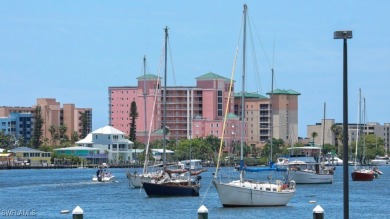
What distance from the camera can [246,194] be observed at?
75250 mm

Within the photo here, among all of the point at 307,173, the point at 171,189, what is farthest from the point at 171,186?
the point at 307,173

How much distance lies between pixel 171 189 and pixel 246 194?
685 inches

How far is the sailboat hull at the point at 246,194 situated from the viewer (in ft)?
247

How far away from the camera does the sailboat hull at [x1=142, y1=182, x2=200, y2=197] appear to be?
91688mm

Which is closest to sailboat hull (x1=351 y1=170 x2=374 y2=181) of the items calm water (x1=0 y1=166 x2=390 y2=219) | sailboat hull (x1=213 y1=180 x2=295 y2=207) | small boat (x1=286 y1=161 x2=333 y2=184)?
small boat (x1=286 y1=161 x2=333 y2=184)

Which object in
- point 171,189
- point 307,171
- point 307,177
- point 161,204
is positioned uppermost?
point 307,171

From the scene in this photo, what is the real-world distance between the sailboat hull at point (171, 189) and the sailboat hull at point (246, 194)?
1490cm

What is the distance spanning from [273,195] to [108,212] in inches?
475

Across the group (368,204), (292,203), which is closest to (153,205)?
(292,203)

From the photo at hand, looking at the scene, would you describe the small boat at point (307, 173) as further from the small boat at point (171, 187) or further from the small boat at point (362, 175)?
the small boat at point (171, 187)

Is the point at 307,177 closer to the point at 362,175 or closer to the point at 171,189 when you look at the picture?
the point at 362,175

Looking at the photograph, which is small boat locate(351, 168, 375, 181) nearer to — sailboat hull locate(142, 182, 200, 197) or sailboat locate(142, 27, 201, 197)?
sailboat locate(142, 27, 201, 197)

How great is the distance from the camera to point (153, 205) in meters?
85.4

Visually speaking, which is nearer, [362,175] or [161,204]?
[161,204]
